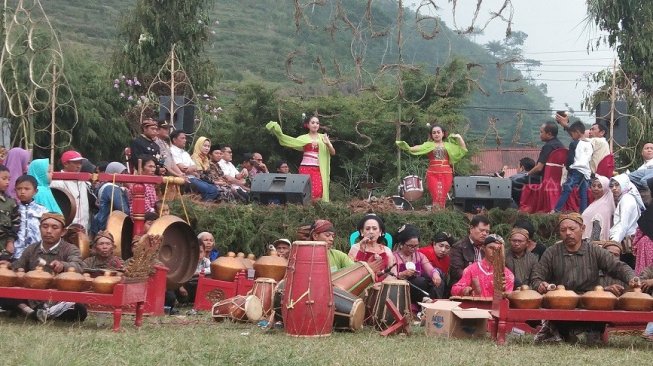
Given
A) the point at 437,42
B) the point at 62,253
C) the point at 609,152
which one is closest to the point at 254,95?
the point at 609,152

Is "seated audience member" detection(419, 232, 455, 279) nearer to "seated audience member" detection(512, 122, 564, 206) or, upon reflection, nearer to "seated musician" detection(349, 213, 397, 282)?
"seated musician" detection(349, 213, 397, 282)

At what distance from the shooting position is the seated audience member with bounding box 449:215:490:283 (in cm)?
1010

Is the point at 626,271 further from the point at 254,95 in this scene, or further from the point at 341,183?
the point at 254,95

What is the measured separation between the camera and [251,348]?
21.5ft

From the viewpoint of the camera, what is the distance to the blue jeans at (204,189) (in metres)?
12.7

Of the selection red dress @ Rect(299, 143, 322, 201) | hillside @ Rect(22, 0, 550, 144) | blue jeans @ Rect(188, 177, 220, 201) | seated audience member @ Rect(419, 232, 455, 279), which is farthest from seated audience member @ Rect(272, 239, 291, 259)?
hillside @ Rect(22, 0, 550, 144)

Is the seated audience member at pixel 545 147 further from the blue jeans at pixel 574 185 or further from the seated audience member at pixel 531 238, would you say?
the seated audience member at pixel 531 238

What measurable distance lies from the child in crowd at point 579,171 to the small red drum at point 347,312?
194 inches

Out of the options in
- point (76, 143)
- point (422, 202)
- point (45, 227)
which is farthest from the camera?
point (76, 143)

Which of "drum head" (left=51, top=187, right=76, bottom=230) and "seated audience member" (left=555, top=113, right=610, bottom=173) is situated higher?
"seated audience member" (left=555, top=113, right=610, bottom=173)

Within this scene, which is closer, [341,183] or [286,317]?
[286,317]

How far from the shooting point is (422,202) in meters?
14.9

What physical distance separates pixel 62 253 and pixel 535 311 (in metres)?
3.45

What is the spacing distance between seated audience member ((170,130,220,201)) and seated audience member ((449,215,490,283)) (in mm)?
3551
